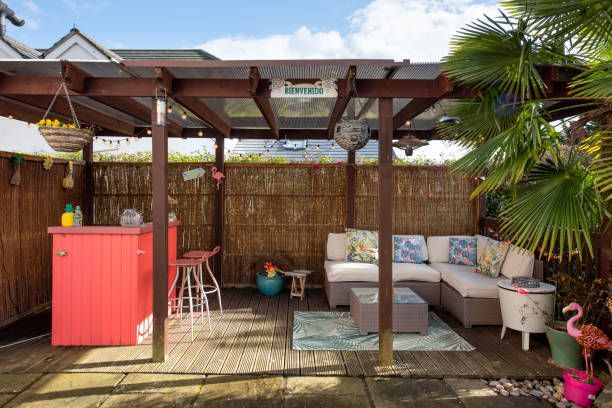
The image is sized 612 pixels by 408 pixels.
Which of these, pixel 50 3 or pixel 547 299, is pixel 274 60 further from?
pixel 50 3

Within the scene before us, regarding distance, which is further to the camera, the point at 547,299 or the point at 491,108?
the point at 547,299

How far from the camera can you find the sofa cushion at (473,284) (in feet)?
14.8

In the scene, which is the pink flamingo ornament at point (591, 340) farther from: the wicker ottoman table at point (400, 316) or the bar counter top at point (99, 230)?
the bar counter top at point (99, 230)

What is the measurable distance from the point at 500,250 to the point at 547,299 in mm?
1117

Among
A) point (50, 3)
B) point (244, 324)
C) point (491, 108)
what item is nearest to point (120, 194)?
point (244, 324)

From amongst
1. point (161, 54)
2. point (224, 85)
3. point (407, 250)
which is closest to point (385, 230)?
point (224, 85)

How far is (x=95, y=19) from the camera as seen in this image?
10.3 m

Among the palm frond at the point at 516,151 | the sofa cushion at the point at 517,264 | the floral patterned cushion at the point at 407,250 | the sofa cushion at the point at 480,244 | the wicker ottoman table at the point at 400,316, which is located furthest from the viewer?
the floral patterned cushion at the point at 407,250

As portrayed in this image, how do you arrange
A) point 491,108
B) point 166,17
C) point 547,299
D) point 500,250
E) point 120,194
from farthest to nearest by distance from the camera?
point 166,17
point 120,194
point 500,250
point 547,299
point 491,108

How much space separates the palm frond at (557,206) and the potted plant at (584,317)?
1.01 m

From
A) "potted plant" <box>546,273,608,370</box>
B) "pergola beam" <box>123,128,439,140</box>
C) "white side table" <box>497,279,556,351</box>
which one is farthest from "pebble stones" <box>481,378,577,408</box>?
"pergola beam" <box>123,128,439,140</box>

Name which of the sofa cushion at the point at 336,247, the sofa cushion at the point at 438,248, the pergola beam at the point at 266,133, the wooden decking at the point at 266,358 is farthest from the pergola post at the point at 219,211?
the sofa cushion at the point at 438,248

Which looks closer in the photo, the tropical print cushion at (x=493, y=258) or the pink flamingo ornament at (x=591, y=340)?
the pink flamingo ornament at (x=591, y=340)

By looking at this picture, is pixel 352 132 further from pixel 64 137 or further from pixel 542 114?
pixel 64 137
